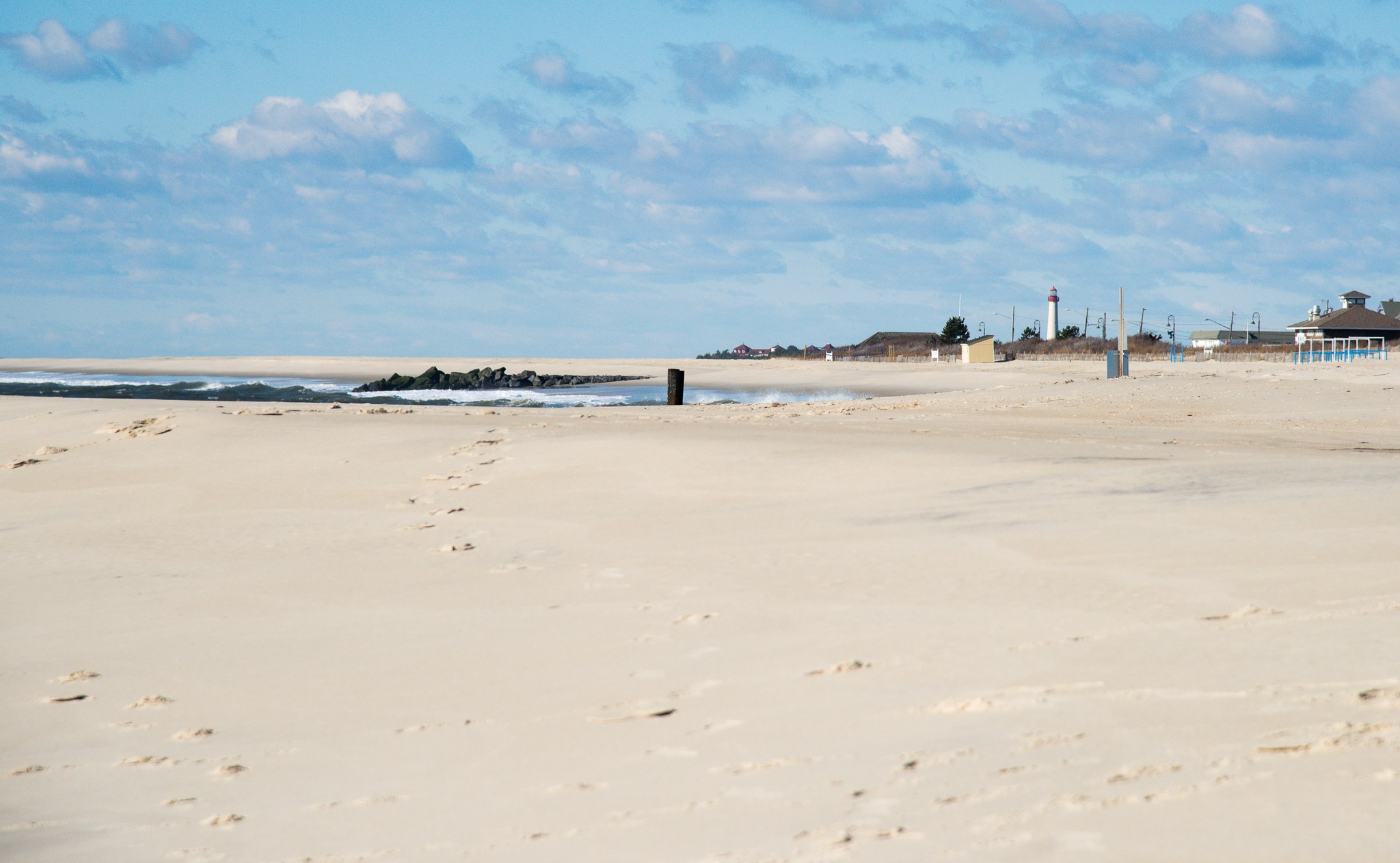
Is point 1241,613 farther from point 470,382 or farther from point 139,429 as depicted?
point 470,382

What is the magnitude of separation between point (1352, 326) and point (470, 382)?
60542 mm

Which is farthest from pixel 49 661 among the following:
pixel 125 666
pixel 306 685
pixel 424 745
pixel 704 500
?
pixel 704 500

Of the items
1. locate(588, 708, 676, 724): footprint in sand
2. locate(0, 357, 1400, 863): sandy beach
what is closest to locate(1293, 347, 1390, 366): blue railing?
locate(0, 357, 1400, 863): sandy beach

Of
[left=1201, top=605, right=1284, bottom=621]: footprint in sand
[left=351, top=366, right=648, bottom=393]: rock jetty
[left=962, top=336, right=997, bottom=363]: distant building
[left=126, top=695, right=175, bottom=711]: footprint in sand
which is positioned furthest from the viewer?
[left=962, top=336, right=997, bottom=363]: distant building

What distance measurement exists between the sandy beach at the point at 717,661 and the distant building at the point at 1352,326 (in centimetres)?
7426

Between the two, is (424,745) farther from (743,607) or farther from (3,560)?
(3,560)

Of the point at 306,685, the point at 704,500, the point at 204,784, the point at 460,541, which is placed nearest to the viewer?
the point at 204,784

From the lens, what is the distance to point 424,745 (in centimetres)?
409

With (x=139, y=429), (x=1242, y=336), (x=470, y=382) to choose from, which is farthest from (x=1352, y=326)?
(x=139, y=429)

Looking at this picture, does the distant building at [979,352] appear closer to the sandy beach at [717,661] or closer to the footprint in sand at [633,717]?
the sandy beach at [717,661]

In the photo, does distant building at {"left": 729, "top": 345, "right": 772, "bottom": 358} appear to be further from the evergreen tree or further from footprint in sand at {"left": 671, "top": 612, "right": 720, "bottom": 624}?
footprint in sand at {"left": 671, "top": 612, "right": 720, "bottom": 624}

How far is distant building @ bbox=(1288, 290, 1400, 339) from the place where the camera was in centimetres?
7362

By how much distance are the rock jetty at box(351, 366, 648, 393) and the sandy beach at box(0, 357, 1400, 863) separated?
3367cm

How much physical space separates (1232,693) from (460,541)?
5.62 meters
